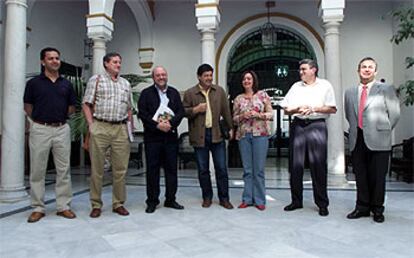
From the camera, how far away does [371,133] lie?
375cm

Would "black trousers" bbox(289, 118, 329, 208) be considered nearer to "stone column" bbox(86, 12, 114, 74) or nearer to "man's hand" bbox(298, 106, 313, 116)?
"man's hand" bbox(298, 106, 313, 116)

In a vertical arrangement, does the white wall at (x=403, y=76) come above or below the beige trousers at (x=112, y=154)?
above

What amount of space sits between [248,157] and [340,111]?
2.52m

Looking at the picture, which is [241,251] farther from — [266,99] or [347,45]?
[347,45]

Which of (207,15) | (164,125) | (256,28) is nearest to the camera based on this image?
(164,125)

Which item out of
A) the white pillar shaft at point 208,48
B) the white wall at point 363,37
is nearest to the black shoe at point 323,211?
the white pillar shaft at point 208,48

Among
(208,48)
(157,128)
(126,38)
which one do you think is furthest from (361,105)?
(126,38)

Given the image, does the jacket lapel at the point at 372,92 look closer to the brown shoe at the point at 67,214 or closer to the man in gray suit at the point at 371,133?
the man in gray suit at the point at 371,133

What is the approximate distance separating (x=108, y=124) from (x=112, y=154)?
1.11 ft

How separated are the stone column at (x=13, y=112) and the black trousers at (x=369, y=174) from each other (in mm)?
3985

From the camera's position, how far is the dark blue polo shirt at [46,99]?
12.6 feet

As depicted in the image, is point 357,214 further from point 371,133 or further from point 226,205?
point 226,205

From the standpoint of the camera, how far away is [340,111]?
607 centimetres

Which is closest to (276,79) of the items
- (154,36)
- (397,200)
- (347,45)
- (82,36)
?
(347,45)
